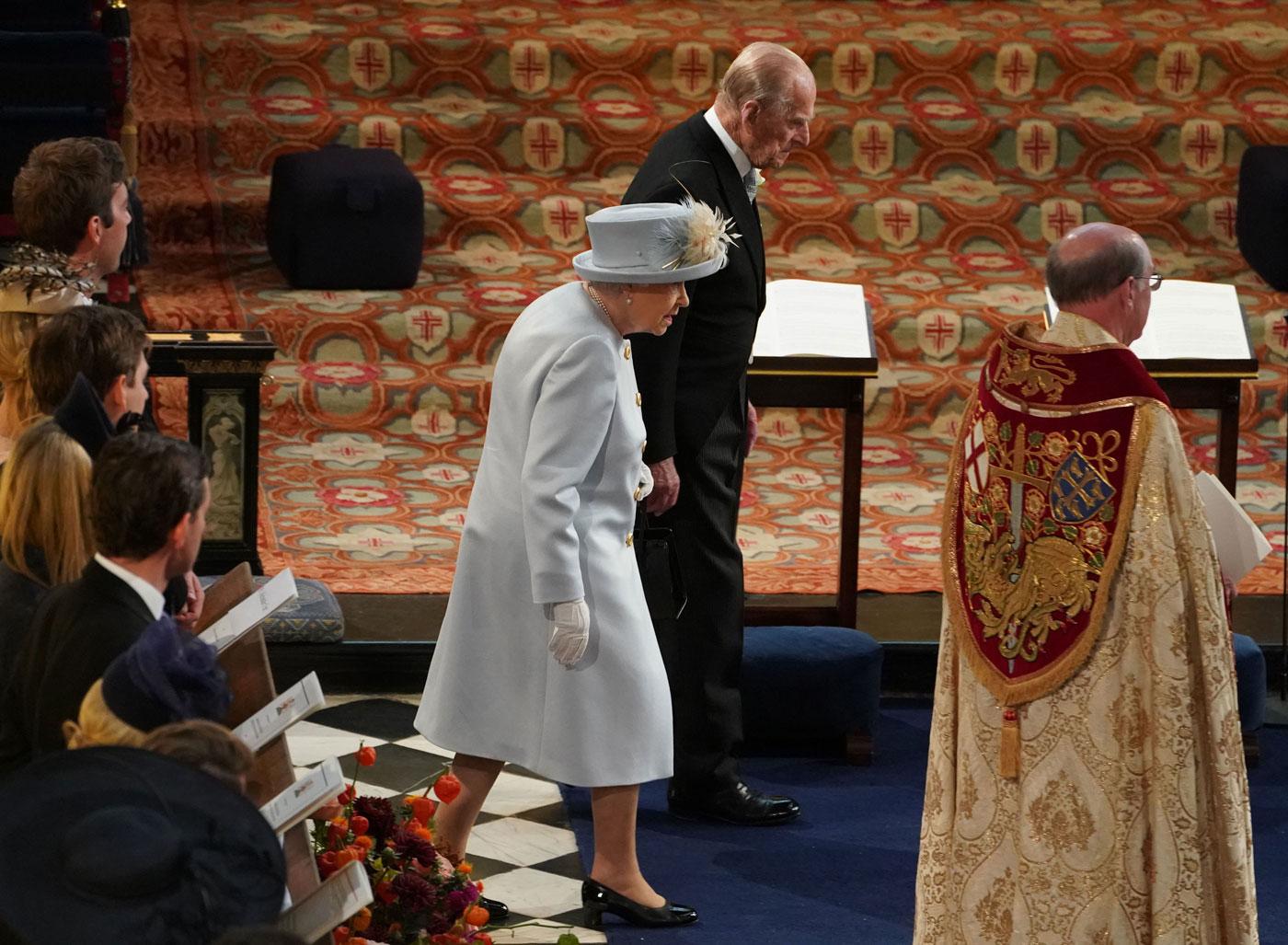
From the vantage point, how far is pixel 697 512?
4730 mm

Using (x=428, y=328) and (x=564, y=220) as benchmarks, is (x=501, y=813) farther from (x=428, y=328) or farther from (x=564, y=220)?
(x=564, y=220)

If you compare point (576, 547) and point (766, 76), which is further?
point (766, 76)

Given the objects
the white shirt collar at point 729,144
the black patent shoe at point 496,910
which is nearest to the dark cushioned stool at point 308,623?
the black patent shoe at point 496,910

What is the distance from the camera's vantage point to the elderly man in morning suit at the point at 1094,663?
343 centimetres

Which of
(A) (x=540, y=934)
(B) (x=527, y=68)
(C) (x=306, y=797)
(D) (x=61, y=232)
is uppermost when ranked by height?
(B) (x=527, y=68)

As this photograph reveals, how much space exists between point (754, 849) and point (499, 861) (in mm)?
606

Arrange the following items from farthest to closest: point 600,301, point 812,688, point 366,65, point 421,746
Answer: point 366,65
point 421,746
point 812,688
point 600,301

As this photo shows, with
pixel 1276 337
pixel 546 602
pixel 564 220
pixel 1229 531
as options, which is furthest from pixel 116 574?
pixel 1276 337

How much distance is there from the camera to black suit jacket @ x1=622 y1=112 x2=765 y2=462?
4.64 m

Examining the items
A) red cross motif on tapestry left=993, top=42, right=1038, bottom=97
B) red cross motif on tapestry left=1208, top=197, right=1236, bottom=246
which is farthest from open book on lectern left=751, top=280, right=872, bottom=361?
red cross motif on tapestry left=993, top=42, right=1038, bottom=97

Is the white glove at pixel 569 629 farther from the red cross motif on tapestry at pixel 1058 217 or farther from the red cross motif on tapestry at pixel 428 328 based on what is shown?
the red cross motif on tapestry at pixel 1058 217

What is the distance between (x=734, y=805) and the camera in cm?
485

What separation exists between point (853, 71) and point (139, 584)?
8287 millimetres

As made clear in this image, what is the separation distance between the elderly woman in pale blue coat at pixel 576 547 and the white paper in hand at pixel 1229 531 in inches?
41.9
